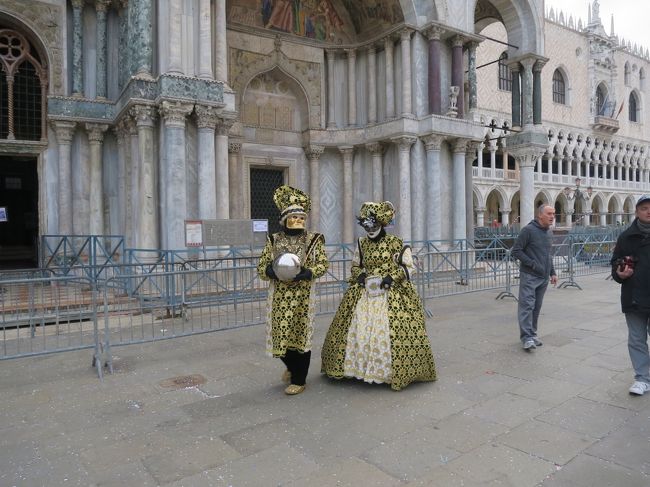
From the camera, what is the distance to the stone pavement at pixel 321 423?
341cm

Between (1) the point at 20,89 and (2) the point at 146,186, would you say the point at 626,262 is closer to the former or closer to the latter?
(2) the point at 146,186

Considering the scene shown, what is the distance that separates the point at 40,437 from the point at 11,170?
15.7 metres

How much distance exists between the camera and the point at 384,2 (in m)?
15.7

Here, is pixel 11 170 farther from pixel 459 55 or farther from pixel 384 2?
pixel 459 55

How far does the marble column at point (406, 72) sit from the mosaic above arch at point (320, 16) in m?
0.61

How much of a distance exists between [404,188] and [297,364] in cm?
→ 1110

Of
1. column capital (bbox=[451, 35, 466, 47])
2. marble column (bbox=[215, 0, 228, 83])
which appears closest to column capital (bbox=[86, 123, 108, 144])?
marble column (bbox=[215, 0, 228, 83])

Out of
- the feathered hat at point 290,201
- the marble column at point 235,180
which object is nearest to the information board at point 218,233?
the marble column at point 235,180

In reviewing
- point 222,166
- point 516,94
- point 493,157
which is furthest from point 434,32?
point 493,157

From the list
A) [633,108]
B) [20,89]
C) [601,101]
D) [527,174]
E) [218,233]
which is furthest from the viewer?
[633,108]

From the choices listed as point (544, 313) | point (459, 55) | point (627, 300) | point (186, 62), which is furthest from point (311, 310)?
point (459, 55)

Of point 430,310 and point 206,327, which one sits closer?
point 206,327

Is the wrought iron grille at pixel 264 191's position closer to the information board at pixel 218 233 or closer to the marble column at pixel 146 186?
the marble column at pixel 146 186

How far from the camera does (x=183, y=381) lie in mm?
5570
